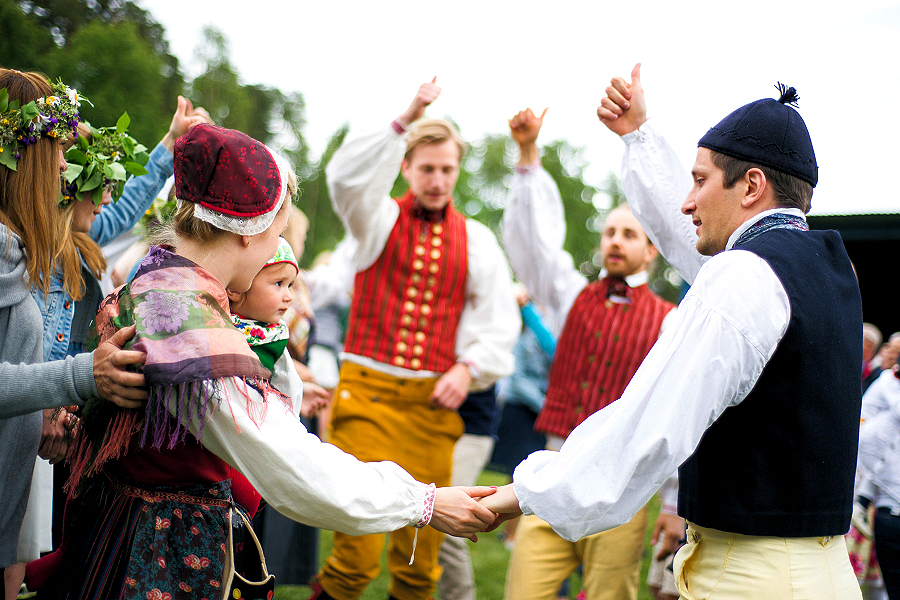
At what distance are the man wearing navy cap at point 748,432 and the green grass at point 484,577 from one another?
2.75 metres

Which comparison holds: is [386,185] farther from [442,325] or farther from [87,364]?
[87,364]

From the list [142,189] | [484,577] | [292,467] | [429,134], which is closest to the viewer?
[292,467]

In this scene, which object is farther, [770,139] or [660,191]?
[660,191]

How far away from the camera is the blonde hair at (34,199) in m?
1.77

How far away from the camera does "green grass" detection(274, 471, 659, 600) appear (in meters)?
4.00

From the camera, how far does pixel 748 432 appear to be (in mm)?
1560

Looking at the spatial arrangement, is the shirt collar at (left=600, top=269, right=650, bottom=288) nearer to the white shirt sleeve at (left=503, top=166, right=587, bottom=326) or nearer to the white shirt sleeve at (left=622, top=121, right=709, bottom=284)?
the white shirt sleeve at (left=503, top=166, right=587, bottom=326)

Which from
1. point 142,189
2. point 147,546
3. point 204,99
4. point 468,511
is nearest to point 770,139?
point 468,511

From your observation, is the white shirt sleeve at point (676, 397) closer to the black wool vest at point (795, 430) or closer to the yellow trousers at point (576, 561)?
the black wool vest at point (795, 430)

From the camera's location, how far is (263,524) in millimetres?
3529

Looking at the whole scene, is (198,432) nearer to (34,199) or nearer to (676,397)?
(34,199)

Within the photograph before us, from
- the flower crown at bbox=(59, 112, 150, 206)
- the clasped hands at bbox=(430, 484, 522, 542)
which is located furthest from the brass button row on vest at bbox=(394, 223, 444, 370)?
the clasped hands at bbox=(430, 484, 522, 542)

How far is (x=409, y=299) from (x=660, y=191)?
1.30 metres

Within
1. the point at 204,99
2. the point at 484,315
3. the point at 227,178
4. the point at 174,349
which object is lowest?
the point at 174,349
